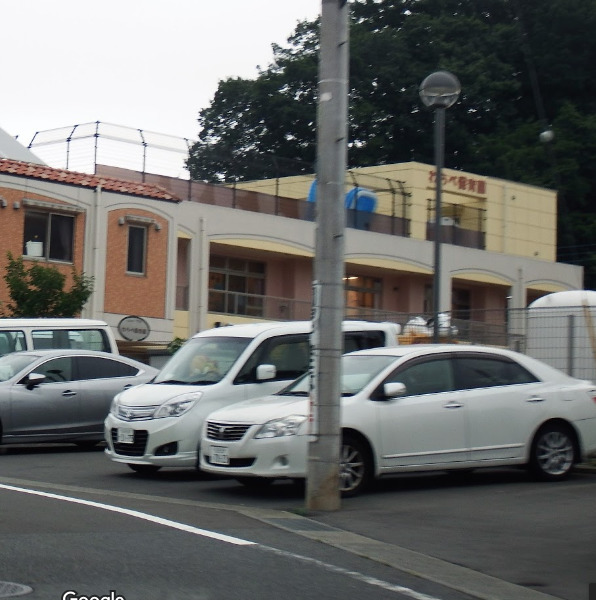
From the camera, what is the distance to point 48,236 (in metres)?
35.6

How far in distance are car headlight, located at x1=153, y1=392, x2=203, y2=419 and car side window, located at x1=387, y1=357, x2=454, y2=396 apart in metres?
2.58

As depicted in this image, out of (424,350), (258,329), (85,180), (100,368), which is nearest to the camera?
(424,350)

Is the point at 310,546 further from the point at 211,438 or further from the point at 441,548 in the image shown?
the point at 211,438

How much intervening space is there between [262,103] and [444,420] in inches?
2089

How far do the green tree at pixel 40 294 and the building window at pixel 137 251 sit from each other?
7223mm

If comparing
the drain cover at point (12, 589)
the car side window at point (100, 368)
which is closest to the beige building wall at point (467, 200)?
the car side window at point (100, 368)

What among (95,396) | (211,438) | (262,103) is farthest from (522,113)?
(211,438)

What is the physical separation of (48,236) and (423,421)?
77.8ft

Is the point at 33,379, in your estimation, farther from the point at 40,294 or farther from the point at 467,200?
the point at 467,200

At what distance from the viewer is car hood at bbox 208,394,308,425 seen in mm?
13156

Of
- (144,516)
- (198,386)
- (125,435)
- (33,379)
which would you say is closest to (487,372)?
(198,386)

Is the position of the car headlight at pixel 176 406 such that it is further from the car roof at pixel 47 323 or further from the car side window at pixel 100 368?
the car roof at pixel 47 323

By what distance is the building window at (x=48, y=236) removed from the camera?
3503cm

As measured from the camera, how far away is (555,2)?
6844cm
